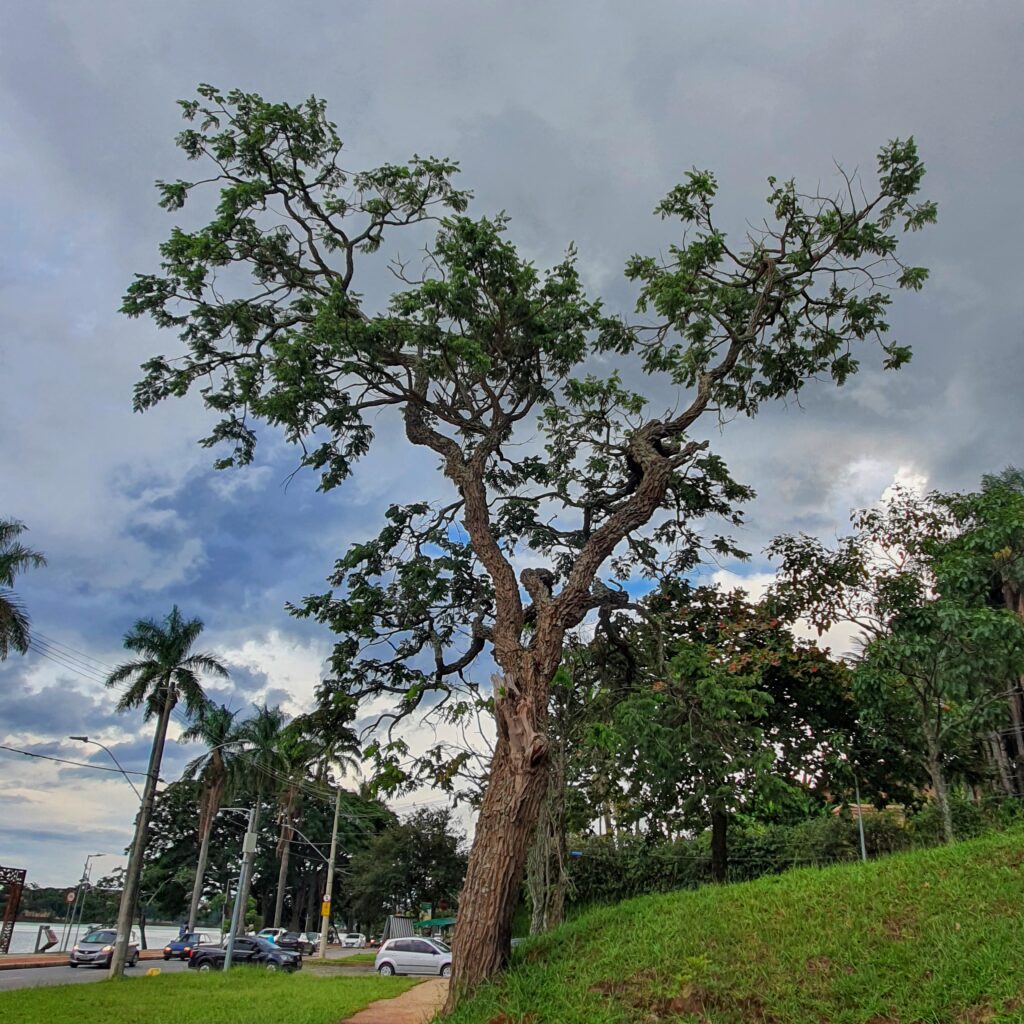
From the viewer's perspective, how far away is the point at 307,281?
11.0 metres

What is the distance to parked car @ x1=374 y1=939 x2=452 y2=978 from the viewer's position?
23.6 metres

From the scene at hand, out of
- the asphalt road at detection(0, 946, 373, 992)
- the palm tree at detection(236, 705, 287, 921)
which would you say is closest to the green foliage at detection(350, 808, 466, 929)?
the palm tree at detection(236, 705, 287, 921)

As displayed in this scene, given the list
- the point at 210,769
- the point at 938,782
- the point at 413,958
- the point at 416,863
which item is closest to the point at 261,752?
the point at 210,769

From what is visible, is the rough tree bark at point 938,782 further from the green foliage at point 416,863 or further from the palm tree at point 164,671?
the green foliage at point 416,863

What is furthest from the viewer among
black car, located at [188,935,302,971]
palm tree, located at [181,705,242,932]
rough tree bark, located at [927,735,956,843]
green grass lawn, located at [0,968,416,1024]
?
palm tree, located at [181,705,242,932]

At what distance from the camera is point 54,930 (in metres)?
47.4

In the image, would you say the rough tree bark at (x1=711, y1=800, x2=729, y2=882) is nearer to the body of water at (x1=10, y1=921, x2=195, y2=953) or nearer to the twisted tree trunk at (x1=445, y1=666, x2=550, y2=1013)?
the twisted tree trunk at (x1=445, y1=666, x2=550, y2=1013)

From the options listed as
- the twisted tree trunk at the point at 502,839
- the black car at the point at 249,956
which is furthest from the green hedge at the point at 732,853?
the twisted tree trunk at the point at 502,839

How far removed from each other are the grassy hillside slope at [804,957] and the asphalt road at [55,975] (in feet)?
57.1

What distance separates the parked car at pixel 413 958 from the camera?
23609mm

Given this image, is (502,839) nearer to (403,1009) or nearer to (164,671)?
(403,1009)

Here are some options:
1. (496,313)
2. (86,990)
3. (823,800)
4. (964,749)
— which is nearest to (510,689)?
(496,313)

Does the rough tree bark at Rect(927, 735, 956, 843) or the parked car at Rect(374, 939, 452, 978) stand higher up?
the rough tree bark at Rect(927, 735, 956, 843)

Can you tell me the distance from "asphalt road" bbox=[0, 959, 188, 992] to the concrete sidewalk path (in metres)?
9.61
